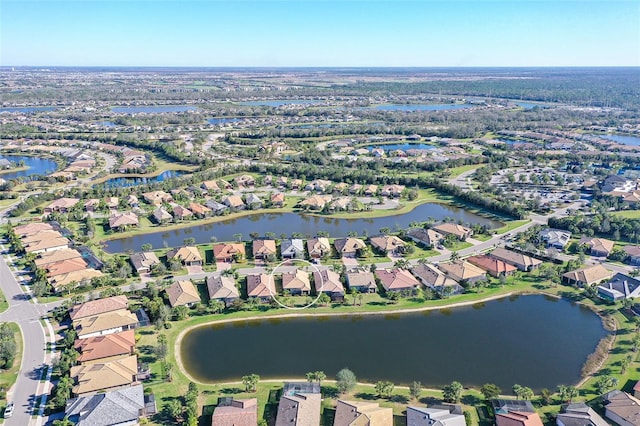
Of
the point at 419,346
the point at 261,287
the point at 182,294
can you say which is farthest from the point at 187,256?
the point at 419,346

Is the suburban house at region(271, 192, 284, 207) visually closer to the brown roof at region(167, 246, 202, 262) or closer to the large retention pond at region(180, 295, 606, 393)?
the brown roof at region(167, 246, 202, 262)

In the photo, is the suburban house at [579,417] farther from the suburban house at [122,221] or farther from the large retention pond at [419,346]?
the suburban house at [122,221]

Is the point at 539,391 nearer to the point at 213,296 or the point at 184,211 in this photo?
the point at 213,296

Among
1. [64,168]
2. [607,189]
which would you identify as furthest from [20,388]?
[607,189]

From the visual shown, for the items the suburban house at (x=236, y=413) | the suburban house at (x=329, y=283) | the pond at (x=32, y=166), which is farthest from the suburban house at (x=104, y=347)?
the pond at (x=32, y=166)

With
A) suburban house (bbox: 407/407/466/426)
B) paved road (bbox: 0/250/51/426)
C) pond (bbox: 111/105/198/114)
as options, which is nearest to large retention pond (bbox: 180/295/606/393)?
suburban house (bbox: 407/407/466/426)

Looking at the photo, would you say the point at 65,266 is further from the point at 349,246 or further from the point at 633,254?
the point at 633,254

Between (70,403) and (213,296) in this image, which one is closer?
(70,403)
